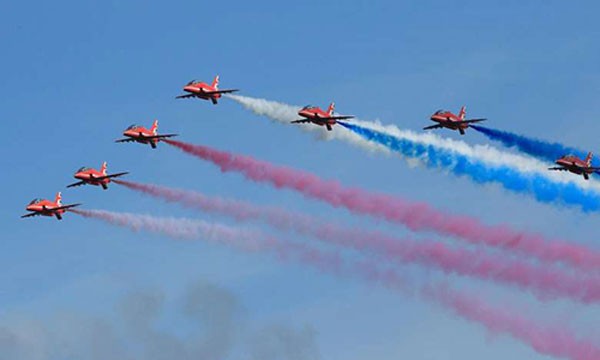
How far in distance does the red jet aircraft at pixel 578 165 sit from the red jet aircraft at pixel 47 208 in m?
47.4

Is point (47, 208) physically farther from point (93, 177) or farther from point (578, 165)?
point (578, 165)

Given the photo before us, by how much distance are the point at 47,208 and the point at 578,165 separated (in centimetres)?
5099

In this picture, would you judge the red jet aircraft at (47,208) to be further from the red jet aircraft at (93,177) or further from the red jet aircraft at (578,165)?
the red jet aircraft at (578,165)

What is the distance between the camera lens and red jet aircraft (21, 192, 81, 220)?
17100cm

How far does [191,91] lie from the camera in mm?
171875

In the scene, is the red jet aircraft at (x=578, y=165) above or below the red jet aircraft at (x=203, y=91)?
below

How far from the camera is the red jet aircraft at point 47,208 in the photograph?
17100cm

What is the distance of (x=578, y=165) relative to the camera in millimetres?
161125

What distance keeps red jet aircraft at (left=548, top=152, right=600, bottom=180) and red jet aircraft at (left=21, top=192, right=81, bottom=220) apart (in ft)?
156

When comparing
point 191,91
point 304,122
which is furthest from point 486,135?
point 191,91

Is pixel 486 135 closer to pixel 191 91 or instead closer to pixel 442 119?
pixel 442 119

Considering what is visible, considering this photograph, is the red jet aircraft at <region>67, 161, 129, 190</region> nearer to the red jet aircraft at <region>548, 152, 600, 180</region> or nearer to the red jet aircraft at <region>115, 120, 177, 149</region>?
the red jet aircraft at <region>115, 120, 177, 149</region>

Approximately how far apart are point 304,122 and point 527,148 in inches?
831

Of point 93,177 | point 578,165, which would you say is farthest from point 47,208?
point 578,165
